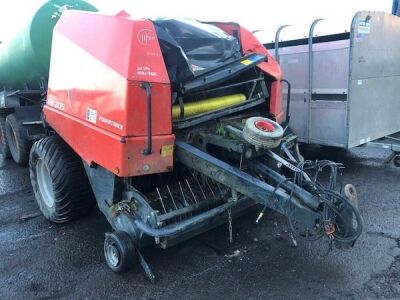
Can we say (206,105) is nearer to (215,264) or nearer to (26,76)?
(215,264)

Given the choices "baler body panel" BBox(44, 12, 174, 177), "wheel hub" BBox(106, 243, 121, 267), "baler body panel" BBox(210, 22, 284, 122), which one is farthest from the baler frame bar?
"baler body panel" BBox(210, 22, 284, 122)

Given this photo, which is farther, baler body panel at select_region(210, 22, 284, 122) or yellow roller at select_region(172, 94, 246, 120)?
baler body panel at select_region(210, 22, 284, 122)

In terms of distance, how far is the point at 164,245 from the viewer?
3.21 m

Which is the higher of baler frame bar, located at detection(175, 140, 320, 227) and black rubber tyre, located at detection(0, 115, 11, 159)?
baler frame bar, located at detection(175, 140, 320, 227)

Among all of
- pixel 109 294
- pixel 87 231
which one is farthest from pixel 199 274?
pixel 87 231

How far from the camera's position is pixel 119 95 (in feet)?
9.87

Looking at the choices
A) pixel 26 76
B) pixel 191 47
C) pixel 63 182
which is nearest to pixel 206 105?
pixel 191 47

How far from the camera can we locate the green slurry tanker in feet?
17.6

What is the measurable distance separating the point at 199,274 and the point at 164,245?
1.20 feet

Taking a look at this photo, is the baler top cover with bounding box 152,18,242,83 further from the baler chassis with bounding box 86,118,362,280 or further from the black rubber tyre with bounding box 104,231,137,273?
the black rubber tyre with bounding box 104,231,137,273

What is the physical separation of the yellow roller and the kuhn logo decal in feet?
1.87

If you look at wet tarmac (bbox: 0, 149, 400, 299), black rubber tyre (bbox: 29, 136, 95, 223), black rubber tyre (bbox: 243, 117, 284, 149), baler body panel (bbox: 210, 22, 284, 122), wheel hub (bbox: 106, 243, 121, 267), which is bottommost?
wet tarmac (bbox: 0, 149, 400, 299)

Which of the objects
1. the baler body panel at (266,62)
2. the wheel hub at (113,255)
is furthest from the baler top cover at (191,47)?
the wheel hub at (113,255)

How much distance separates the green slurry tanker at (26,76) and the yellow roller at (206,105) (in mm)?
2866
